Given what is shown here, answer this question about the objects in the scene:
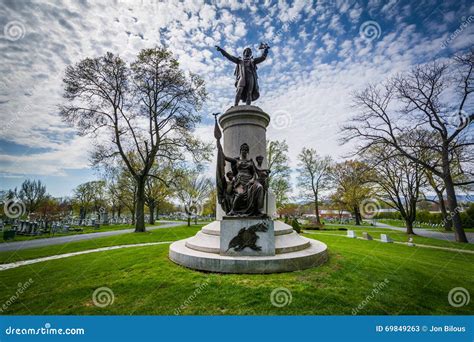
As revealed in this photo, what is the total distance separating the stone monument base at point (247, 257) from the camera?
541 centimetres

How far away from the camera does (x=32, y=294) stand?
15.8ft

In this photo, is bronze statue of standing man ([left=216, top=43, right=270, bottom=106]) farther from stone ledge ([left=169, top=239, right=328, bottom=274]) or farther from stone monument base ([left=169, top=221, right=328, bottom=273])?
stone ledge ([left=169, top=239, right=328, bottom=274])

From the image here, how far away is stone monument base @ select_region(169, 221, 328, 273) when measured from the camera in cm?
541

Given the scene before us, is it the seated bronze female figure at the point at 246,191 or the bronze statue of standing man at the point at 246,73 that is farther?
the bronze statue of standing man at the point at 246,73

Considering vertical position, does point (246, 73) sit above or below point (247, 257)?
above

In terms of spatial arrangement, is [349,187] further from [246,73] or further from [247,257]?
[247,257]

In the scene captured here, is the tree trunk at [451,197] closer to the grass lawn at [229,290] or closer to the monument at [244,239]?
the grass lawn at [229,290]

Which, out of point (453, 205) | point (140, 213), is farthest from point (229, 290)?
point (453, 205)

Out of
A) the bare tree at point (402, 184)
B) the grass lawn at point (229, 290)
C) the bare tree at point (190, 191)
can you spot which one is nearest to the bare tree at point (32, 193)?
the bare tree at point (190, 191)

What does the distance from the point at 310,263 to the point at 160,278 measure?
396cm

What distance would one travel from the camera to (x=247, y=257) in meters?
5.76

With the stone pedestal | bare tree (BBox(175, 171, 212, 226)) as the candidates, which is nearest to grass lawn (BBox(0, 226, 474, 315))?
the stone pedestal

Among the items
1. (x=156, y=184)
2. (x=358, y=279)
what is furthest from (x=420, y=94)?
(x=156, y=184)

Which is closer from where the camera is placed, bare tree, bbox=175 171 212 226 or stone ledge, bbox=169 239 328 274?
stone ledge, bbox=169 239 328 274
